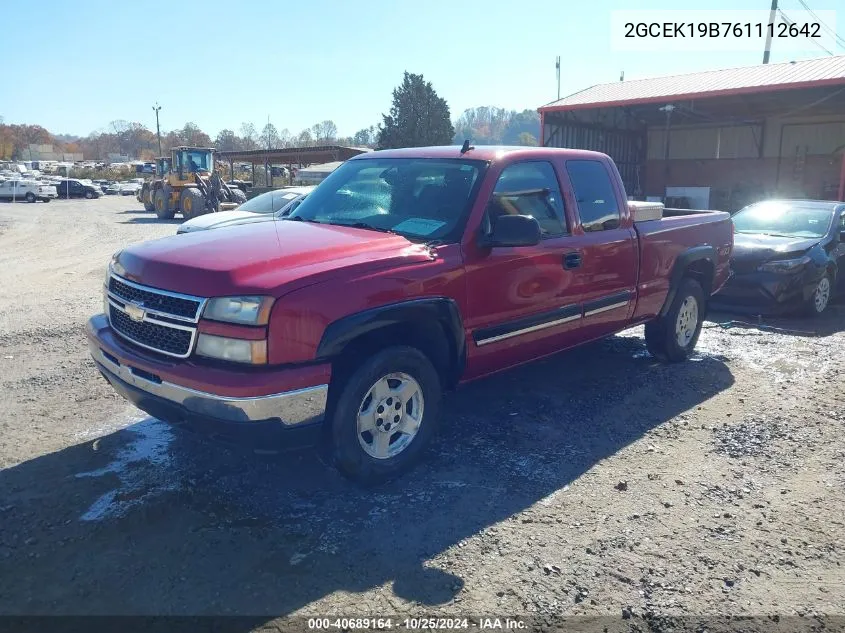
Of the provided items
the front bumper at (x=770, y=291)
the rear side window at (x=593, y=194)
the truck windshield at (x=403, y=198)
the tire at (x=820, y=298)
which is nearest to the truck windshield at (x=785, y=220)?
the tire at (x=820, y=298)

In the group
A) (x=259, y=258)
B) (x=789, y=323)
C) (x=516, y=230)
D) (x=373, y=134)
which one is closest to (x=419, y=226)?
(x=516, y=230)

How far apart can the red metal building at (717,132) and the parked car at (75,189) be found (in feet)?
130

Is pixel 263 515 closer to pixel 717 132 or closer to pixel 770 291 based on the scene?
pixel 770 291

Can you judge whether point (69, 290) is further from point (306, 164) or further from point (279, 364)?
point (306, 164)

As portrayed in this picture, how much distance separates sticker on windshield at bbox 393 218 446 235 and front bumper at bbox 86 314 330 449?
128 cm

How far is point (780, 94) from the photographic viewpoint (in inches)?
872

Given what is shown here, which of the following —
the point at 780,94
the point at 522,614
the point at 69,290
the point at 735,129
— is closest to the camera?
the point at 522,614

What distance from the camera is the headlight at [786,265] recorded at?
29.0ft

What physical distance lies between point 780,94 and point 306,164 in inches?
1197

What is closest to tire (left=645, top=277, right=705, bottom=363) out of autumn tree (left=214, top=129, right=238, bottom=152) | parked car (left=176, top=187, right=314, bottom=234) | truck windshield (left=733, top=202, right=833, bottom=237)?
truck windshield (left=733, top=202, right=833, bottom=237)

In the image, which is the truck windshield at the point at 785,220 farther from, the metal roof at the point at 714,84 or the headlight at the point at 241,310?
the metal roof at the point at 714,84

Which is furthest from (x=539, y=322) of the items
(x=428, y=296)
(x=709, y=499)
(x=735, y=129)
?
(x=735, y=129)

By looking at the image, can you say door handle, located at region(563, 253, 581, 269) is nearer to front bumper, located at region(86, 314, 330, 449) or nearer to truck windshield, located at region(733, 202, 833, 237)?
front bumper, located at region(86, 314, 330, 449)

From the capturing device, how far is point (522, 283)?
4.73 meters
